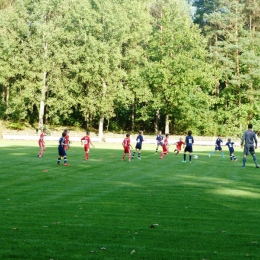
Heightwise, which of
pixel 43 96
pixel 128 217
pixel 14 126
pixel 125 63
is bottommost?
pixel 128 217

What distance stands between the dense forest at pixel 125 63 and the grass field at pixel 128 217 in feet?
147

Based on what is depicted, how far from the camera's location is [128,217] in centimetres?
962

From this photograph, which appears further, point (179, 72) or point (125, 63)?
point (125, 63)

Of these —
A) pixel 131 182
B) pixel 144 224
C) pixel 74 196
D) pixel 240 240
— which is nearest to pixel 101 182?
pixel 131 182

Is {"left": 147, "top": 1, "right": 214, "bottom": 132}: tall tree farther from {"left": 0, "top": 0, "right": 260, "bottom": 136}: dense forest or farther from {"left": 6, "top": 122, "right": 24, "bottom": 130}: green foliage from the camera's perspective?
{"left": 6, "top": 122, "right": 24, "bottom": 130}: green foliage

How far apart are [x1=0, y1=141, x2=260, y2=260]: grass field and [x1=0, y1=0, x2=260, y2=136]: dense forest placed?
44953 millimetres

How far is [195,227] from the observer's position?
8625 mm

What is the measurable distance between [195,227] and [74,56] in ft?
182

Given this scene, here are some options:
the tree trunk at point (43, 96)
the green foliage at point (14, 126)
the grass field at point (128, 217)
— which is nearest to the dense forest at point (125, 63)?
the tree trunk at point (43, 96)

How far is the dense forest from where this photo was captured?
201 ft

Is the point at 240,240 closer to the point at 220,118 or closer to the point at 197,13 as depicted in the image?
the point at 220,118

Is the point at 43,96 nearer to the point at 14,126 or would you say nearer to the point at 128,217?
the point at 14,126

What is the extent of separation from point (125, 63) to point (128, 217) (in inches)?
2282

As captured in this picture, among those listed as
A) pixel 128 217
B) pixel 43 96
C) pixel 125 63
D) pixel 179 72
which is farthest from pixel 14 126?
pixel 128 217
